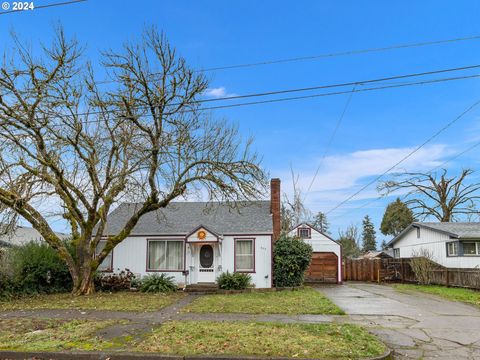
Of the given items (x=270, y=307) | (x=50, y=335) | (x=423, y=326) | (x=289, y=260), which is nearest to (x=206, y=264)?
(x=289, y=260)

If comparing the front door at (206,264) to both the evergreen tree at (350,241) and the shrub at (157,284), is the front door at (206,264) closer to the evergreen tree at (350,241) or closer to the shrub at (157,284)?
the shrub at (157,284)

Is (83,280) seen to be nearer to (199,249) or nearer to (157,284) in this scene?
(157,284)

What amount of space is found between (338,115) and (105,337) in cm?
1165

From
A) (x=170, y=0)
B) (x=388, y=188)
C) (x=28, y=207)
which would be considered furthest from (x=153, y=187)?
(x=388, y=188)

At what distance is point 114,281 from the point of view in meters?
19.6

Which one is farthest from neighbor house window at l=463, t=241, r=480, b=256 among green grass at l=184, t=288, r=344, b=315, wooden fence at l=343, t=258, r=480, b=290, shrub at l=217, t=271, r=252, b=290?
green grass at l=184, t=288, r=344, b=315

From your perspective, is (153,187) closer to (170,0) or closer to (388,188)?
(170,0)

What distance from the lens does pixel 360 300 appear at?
15812 millimetres

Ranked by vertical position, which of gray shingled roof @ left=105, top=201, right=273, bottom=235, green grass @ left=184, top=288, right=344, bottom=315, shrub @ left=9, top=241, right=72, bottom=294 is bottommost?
green grass @ left=184, top=288, right=344, bottom=315

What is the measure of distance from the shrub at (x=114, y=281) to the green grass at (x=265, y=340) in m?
11.4

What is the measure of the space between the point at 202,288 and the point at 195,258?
67.7 inches

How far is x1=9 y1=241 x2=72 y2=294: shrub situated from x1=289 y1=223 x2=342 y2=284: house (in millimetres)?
14157

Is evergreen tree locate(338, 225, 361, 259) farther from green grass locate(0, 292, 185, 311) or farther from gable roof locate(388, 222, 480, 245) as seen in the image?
green grass locate(0, 292, 185, 311)

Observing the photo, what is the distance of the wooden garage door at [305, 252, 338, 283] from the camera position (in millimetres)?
25672
